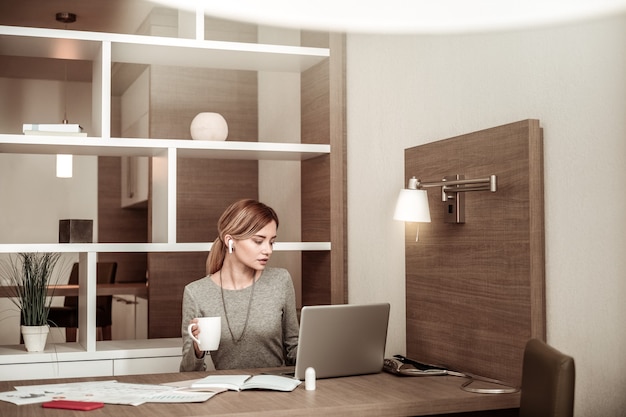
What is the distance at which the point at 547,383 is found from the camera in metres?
1.51

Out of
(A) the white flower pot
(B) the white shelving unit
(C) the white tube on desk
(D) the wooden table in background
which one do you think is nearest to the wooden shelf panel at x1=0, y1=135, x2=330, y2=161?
(B) the white shelving unit

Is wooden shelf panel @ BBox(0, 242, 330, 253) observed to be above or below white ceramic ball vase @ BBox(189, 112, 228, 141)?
below

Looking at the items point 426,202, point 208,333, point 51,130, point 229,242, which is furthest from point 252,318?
point 51,130

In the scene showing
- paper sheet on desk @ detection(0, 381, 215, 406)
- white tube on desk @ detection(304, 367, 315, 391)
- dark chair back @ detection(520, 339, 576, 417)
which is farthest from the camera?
white tube on desk @ detection(304, 367, 315, 391)

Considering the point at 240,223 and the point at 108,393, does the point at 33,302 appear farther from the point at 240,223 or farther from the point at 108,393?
the point at 108,393

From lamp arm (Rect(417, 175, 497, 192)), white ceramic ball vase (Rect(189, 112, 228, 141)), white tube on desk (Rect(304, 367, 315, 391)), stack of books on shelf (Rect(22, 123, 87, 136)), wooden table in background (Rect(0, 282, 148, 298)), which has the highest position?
white ceramic ball vase (Rect(189, 112, 228, 141))

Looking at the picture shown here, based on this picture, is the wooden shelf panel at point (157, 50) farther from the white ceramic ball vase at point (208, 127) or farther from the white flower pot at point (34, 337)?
the white flower pot at point (34, 337)

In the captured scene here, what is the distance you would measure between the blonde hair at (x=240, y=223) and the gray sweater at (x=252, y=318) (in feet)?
0.36

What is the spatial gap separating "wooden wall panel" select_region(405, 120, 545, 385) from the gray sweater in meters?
0.47

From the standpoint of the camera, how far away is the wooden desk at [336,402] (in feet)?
6.20

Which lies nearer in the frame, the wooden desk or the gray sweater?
the wooden desk

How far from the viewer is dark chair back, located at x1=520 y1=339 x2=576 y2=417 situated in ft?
4.78

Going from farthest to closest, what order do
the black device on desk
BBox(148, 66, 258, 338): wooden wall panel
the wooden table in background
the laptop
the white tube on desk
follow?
the wooden table in background < BBox(148, 66, 258, 338): wooden wall panel < the black device on desk < the laptop < the white tube on desk

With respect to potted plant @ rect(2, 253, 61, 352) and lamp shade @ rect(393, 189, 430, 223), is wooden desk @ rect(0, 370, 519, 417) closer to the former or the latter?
lamp shade @ rect(393, 189, 430, 223)
